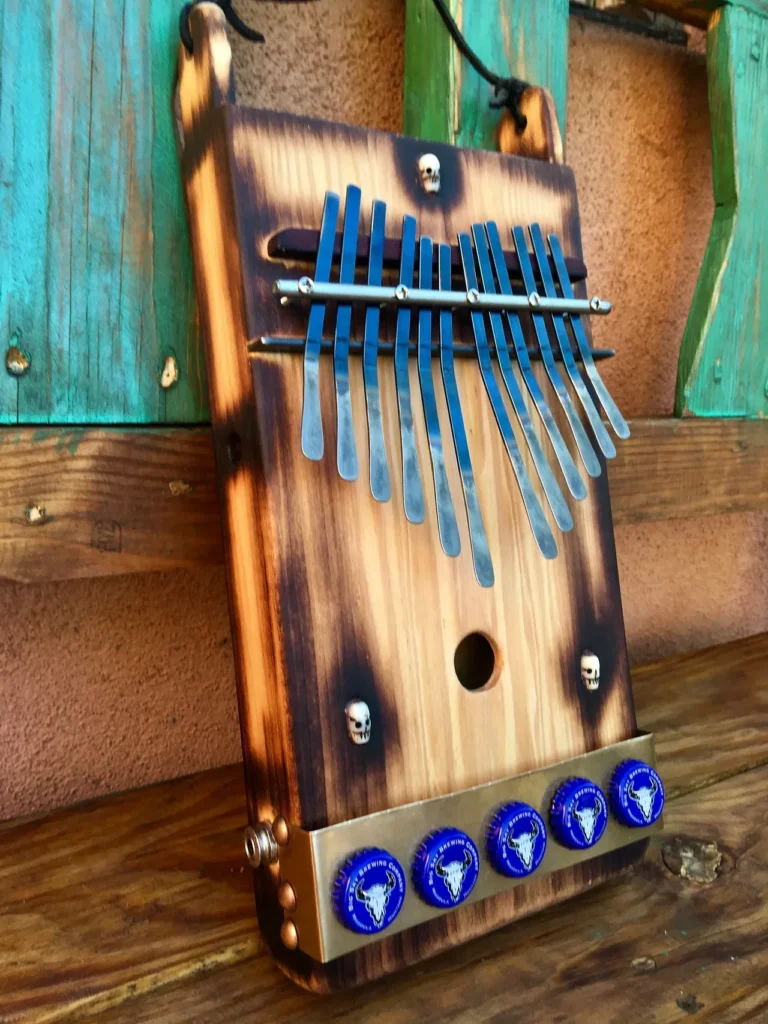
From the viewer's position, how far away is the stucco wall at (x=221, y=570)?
68 cm

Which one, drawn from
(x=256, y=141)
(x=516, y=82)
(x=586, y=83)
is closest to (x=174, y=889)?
(x=256, y=141)

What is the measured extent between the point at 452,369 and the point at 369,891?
327 millimetres

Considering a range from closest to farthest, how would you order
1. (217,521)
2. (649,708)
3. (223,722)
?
(217,521)
(223,722)
(649,708)

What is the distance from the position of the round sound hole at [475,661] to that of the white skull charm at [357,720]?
10 centimetres

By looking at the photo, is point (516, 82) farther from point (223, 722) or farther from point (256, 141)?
point (223, 722)

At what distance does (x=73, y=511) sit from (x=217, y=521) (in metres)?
0.12

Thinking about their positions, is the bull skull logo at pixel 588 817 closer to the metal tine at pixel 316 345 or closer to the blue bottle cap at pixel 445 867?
the blue bottle cap at pixel 445 867

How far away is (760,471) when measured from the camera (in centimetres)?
94

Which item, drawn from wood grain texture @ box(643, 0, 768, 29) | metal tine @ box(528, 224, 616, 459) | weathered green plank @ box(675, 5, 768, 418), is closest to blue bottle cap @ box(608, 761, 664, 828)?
metal tine @ box(528, 224, 616, 459)

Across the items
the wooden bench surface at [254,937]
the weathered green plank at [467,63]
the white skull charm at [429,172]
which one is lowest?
the wooden bench surface at [254,937]

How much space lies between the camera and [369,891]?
455mm

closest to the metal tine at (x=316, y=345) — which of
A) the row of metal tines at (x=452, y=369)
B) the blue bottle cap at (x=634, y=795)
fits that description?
the row of metal tines at (x=452, y=369)

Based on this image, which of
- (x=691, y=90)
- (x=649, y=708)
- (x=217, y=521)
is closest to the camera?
(x=217, y=521)

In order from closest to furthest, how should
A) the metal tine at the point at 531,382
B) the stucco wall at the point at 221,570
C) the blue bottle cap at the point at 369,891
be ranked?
the blue bottle cap at the point at 369,891
the metal tine at the point at 531,382
the stucco wall at the point at 221,570
